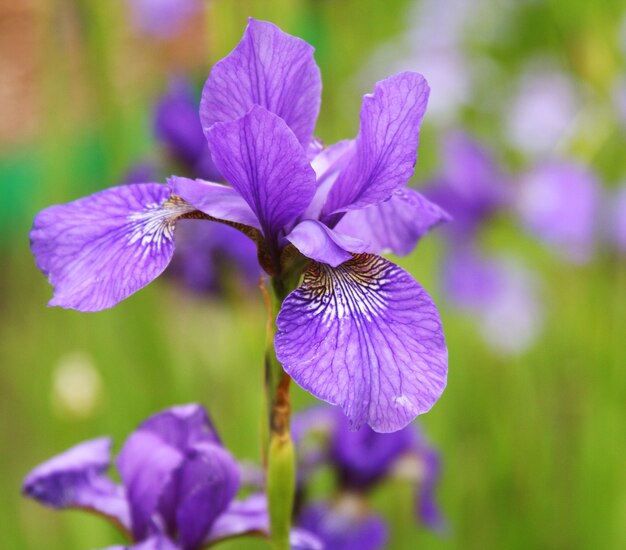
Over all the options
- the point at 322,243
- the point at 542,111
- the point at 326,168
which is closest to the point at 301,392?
the point at 542,111

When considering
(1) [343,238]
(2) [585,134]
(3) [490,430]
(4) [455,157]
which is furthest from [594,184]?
(1) [343,238]

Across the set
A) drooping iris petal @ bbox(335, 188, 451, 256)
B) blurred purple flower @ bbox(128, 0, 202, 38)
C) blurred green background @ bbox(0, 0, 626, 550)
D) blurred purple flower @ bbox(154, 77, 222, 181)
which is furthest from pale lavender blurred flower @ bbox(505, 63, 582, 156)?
drooping iris petal @ bbox(335, 188, 451, 256)

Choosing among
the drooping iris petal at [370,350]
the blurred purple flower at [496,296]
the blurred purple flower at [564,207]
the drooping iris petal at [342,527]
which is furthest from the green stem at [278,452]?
the blurred purple flower at [496,296]

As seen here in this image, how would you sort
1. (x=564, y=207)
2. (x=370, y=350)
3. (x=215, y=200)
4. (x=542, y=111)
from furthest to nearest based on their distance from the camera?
1. (x=542, y=111)
2. (x=564, y=207)
3. (x=215, y=200)
4. (x=370, y=350)

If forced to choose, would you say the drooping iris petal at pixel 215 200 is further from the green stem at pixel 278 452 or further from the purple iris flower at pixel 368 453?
the purple iris flower at pixel 368 453

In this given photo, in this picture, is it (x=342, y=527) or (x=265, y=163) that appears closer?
(x=265, y=163)

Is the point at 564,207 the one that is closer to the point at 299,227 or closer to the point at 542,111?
the point at 542,111
